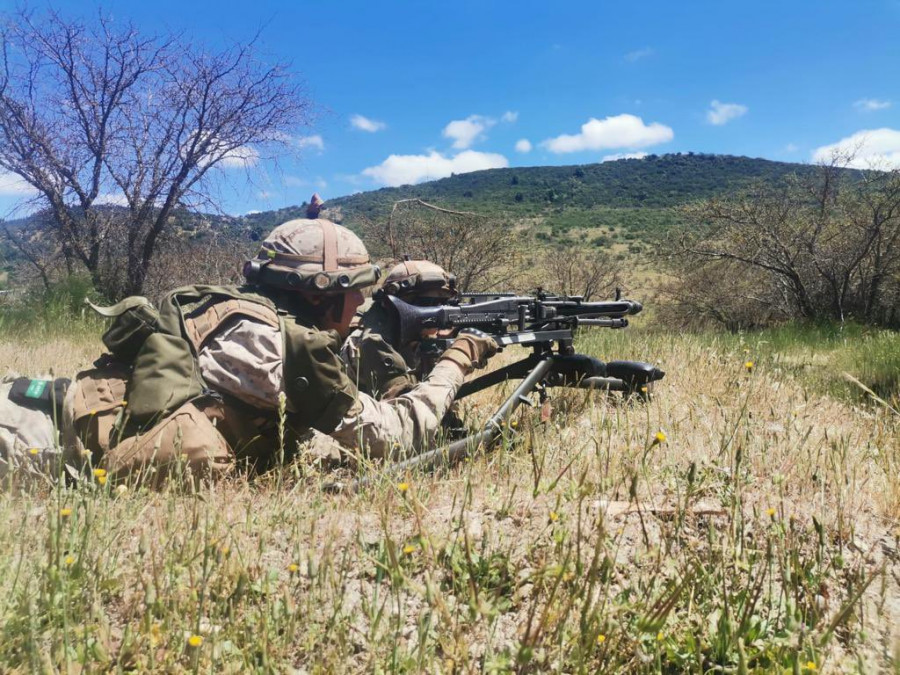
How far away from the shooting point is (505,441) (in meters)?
2.75

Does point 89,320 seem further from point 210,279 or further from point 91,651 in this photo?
point 91,651

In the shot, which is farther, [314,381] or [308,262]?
[308,262]

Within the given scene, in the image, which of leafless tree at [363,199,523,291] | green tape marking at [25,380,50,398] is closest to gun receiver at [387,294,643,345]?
green tape marking at [25,380,50,398]

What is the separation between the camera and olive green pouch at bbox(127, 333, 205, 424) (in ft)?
7.98

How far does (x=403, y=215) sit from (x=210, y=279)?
4963 mm

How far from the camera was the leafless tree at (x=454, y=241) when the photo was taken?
13.6 metres

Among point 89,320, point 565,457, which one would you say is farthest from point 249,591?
point 89,320

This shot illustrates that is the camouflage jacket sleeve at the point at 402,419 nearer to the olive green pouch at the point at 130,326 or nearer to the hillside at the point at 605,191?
the olive green pouch at the point at 130,326

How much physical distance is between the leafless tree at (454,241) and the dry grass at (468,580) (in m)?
11.3

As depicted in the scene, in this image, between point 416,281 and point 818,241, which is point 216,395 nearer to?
point 416,281

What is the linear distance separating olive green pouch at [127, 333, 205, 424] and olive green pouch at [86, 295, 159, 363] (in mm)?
76

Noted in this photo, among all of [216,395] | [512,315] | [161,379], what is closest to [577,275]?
[512,315]

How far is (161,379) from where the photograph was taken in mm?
2484

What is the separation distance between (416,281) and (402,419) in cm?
174
